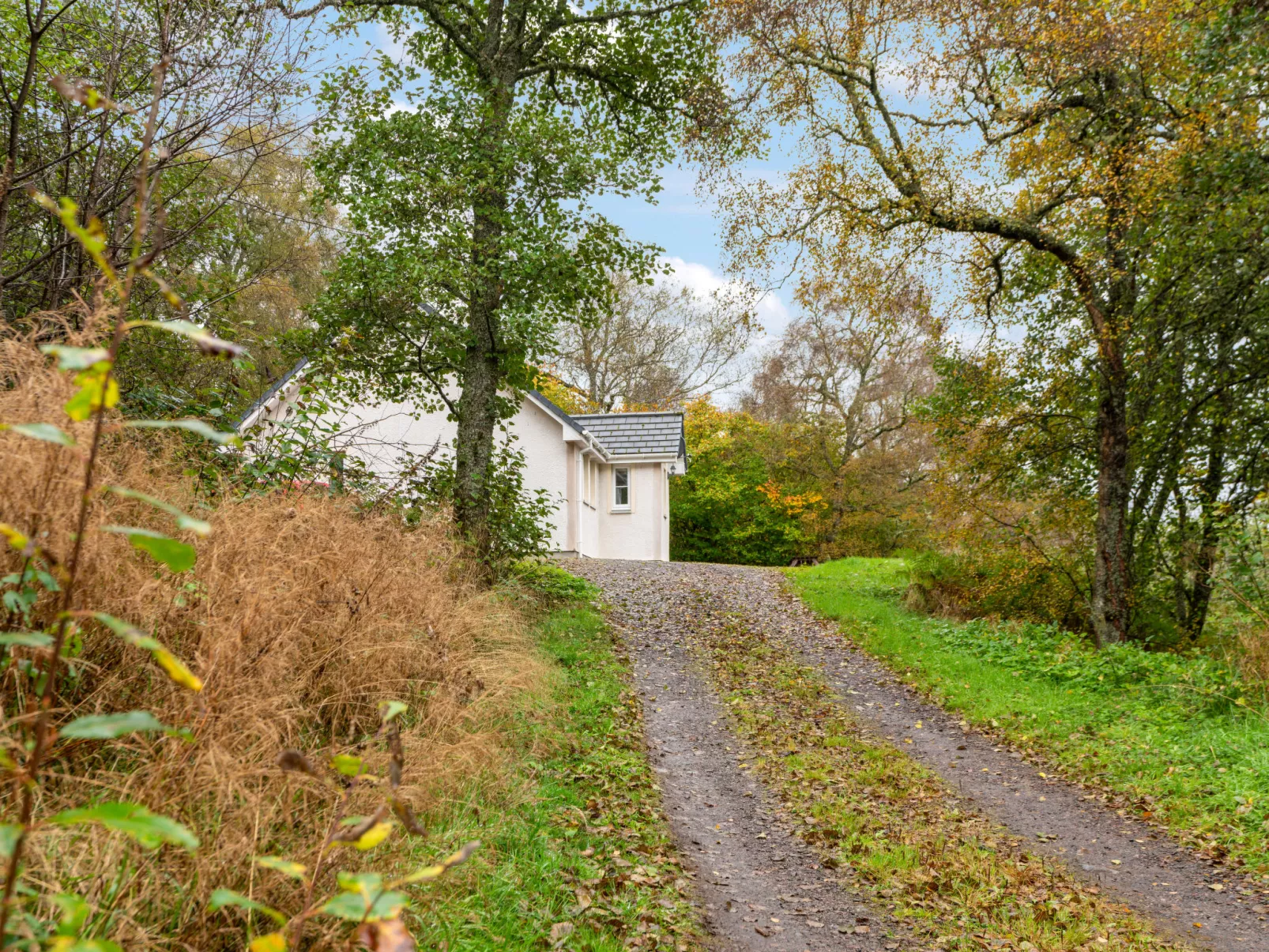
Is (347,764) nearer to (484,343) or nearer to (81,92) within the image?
(81,92)

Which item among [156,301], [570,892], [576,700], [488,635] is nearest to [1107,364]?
[576,700]

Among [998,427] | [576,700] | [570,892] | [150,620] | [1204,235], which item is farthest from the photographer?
[998,427]

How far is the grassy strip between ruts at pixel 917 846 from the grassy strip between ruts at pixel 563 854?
1.35 meters

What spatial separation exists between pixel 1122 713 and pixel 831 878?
4936 millimetres

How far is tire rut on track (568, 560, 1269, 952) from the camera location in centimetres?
498

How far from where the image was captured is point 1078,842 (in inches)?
245

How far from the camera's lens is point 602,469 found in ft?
90.0

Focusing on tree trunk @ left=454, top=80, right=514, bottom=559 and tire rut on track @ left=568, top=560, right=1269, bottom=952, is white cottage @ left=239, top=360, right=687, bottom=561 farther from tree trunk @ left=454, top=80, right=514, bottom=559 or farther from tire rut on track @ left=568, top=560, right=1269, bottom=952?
tire rut on track @ left=568, top=560, right=1269, bottom=952

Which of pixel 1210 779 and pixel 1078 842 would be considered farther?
pixel 1210 779

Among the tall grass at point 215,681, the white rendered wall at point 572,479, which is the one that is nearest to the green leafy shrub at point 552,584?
the white rendered wall at point 572,479

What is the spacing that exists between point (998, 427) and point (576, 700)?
28.5ft

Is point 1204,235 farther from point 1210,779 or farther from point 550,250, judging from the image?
point 550,250

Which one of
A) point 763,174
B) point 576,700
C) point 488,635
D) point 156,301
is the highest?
point 763,174

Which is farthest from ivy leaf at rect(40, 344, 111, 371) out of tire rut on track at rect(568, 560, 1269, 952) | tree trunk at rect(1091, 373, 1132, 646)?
tree trunk at rect(1091, 373, 1132, 646)
